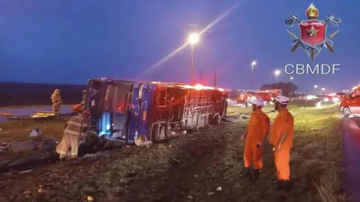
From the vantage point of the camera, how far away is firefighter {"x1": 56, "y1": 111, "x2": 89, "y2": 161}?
30.9 ft

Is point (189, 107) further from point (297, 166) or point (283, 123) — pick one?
point (283, 123)

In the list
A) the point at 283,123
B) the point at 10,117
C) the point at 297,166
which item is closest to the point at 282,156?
the point at 283,123

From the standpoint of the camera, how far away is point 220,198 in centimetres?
643

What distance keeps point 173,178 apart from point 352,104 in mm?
15257

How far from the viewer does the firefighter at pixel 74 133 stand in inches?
370

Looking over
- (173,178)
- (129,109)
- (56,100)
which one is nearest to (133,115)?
(129,109)

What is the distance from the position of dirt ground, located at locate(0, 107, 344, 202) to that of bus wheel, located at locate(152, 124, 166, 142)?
3.12ft

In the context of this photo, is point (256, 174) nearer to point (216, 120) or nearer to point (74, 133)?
point (74, 133)

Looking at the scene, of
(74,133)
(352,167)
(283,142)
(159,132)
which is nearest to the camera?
(283,142)

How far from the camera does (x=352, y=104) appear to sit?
20.0 metres

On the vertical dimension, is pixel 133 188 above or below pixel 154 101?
below

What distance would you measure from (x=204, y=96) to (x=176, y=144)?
17.5ft

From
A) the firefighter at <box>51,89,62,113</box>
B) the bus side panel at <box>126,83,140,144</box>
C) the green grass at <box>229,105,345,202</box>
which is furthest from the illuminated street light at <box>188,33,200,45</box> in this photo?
the green grass at <box>229,105,345,202</box>

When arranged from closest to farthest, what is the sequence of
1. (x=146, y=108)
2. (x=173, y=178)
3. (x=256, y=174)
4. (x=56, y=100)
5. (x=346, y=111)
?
(x=256, y=174) < (x=173, y=178) < (x=146, y=108) < (x=346, y=111) < (x=56, y=100)
